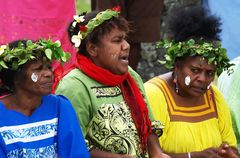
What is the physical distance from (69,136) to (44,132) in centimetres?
17

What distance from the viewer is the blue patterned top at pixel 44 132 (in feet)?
15.9

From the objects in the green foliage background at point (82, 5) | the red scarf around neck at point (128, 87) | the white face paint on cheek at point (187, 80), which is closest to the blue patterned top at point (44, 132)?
the red scarf around neck at point (128, 87)

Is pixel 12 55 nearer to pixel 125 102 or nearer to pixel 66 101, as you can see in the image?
pixel 66 101

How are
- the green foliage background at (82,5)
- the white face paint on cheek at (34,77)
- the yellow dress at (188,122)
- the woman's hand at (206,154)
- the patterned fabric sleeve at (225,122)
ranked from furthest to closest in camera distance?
the green foliage background at (82,5)
the patterned fabric sleeve at (225,122)
the yellow dress at (188,122)
the woman's hand at (206,154)
the white face paint on cheek at (34,77)

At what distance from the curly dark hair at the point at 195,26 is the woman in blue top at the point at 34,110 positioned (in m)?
1.33

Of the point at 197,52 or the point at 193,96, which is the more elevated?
the point at 197,52

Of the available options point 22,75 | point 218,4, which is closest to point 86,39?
point 22,75

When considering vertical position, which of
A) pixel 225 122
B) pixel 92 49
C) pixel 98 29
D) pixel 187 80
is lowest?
pixel 225 122

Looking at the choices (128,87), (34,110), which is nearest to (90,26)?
(128,87)

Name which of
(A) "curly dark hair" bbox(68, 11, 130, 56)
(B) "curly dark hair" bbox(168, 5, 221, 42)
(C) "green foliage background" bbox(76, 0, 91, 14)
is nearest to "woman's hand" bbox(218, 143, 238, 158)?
(B) "curly dark hair" bbox(168, 5, 221, 42)

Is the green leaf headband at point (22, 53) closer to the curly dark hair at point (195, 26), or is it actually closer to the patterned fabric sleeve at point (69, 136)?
the patterned fabric sleeve at point (69, 136)

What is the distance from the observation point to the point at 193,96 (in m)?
6.00

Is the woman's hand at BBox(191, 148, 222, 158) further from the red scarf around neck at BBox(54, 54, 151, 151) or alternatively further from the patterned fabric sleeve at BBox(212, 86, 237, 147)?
the red scarf around neck at BBox(54, 54, 151, 151)

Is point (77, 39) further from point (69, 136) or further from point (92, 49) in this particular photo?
point (69, 136)
